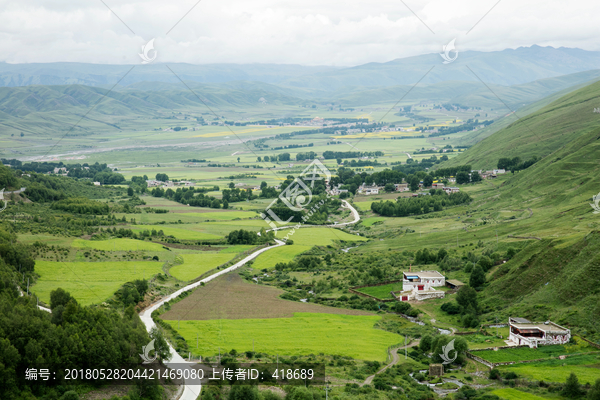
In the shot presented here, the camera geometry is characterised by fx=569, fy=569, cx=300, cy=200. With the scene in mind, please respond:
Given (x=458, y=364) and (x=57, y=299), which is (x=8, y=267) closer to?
(x=57, y=299)

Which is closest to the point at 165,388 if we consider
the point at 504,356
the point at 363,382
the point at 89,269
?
the point at 363,382

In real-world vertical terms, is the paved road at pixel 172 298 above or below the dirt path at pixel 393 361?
below

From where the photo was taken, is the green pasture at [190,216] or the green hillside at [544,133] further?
the green hillside at [544,133]

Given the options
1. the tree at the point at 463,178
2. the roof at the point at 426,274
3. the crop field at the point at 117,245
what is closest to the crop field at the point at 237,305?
the roof at the point at 426,274

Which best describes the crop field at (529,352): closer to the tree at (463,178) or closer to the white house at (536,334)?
the white house at (536,334)

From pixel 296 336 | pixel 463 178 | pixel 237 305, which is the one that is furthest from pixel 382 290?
pixel 463 178

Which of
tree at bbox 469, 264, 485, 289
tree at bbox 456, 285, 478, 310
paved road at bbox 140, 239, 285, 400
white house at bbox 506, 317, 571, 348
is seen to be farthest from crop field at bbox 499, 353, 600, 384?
paved road at bbox 140, 239, 285, 400
